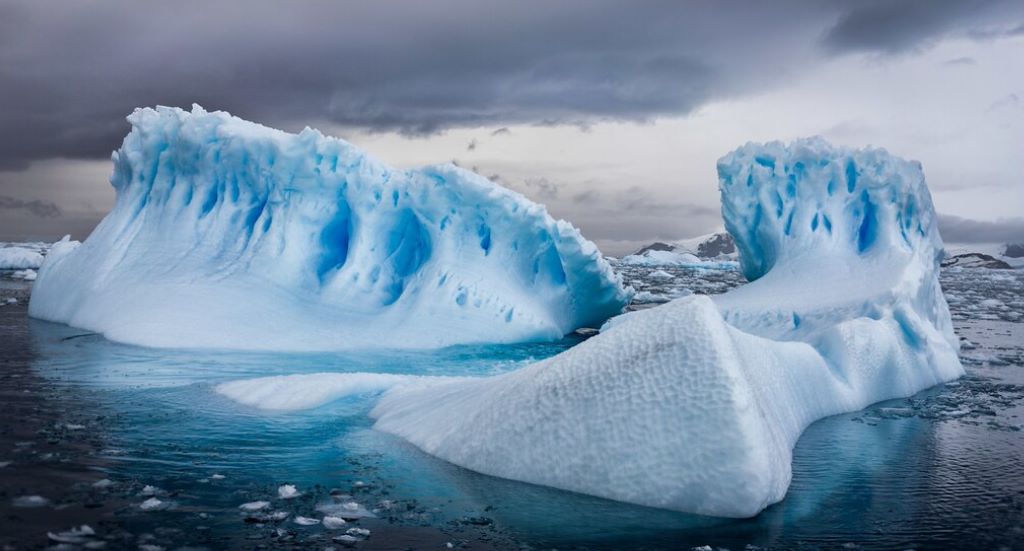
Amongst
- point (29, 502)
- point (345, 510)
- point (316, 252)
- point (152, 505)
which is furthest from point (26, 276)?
point (345, 510)

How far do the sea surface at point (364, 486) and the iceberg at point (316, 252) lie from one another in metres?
3.75

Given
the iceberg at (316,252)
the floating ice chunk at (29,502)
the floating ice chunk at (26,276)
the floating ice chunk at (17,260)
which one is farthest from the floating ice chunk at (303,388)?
the floating ice chunk at (17,260)

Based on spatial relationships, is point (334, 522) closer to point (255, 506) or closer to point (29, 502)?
point (255, 506)

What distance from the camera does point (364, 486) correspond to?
4.98 meters

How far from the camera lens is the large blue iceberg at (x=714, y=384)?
4820mm

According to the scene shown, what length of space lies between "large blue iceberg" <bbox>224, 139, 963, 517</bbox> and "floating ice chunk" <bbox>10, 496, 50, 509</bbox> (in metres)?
2.45

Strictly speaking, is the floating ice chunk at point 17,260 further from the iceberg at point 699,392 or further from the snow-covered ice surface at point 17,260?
the iceberg at point 699,392

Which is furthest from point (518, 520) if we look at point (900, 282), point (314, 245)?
point (314, 245)

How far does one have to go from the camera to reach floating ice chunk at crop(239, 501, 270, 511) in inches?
175

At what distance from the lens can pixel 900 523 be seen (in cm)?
465

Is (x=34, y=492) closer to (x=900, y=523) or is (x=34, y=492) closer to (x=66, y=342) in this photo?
(x=900, y=523)

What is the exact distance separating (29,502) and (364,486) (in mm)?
1805

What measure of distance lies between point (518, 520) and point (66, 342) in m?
9.54

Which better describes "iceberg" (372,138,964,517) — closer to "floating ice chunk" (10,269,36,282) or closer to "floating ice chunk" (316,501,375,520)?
"floating ice chunk" (316,501,375,520)
